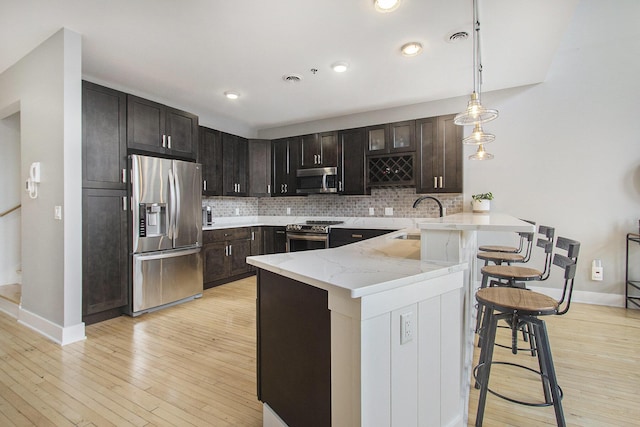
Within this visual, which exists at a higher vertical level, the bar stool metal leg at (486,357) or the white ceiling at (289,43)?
the white ceiling at (289,43)

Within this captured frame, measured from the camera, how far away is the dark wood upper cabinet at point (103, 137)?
2951 mm

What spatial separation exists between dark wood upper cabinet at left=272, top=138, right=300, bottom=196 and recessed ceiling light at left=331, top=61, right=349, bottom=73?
6.69ft

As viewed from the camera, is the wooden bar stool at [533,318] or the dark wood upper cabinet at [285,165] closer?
the wooden bar stool at [533,318]

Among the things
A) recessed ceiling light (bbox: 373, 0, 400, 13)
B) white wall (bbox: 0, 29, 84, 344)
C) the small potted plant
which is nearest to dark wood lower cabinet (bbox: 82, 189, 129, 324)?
white wall (bbox: 0, 29, 84, 344)

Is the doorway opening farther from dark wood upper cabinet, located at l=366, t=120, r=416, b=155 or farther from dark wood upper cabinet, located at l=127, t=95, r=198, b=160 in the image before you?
dark wood upper cabinet, located at l=366, t=120, r=416, b=155

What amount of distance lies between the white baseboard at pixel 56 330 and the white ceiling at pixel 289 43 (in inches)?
100

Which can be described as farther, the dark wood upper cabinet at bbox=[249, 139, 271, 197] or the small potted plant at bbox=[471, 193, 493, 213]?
the dark wood upper cabinet at bbox=[249, 139, 271, 197]

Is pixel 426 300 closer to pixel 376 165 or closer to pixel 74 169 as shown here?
pixel 74 169

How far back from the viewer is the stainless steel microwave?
4.84 m

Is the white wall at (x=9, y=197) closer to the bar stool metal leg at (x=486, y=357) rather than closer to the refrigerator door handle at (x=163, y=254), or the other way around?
the refrigerator door handle at (x=163, y=254)

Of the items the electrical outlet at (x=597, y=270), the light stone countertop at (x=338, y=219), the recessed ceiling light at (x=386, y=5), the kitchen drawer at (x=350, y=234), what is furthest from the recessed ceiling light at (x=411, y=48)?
the electrical outlet at (x=597, y=270)

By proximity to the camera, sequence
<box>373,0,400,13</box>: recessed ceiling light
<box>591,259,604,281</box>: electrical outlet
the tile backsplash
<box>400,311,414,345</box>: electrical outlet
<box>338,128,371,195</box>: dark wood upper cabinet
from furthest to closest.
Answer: <box>338,128,371,195</box>: dark wood upper cabinet → the tile backsplash → <box>591,259,604,281</box>: electrical outlet → <box>373,0,400,13</box>: recessed ceiling light → <box>400,311,414,345</box>: electrical outlet

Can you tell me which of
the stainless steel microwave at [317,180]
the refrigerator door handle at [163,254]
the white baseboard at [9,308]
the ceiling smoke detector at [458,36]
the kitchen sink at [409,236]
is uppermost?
the ceiling smoke detector at [458,36]

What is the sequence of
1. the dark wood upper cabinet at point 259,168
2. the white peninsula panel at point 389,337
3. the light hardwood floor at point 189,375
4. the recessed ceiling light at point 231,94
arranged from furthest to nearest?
1. the dark wood upper cabinet at point 259,168
2. the recessed ceiling light at point 231,94
3. the light hardwood floor at point 189,375
4. the white peninsula panel at point 389,337
